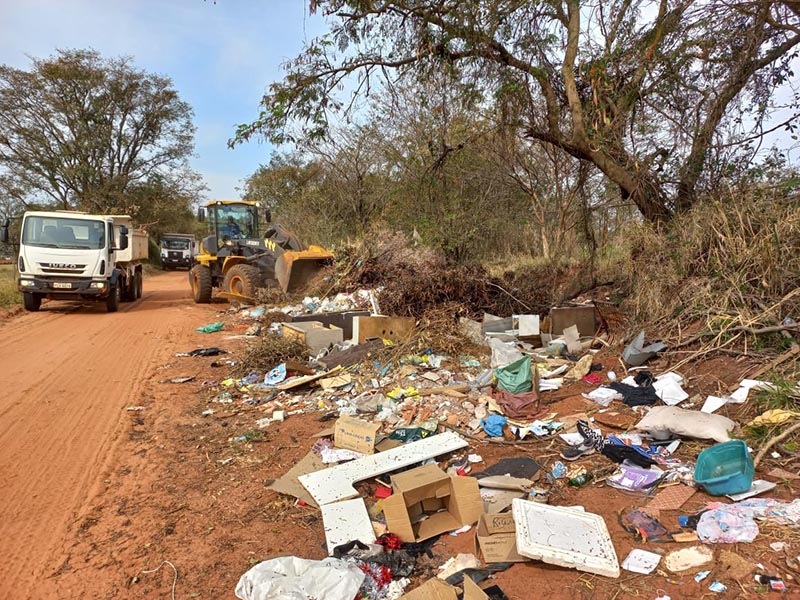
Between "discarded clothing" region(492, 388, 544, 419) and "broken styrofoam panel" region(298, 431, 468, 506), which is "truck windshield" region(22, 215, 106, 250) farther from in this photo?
"discarded clothing" region(492, 388, 544, 419)

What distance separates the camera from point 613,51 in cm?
→ 732

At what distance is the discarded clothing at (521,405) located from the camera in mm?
4816

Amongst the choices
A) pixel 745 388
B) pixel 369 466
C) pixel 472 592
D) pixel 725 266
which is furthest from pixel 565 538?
pixel 725 266

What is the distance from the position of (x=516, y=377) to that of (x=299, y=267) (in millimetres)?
7188

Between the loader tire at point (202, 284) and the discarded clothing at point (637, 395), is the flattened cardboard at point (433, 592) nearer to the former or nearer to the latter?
the discarded clothing at point (637, 395)

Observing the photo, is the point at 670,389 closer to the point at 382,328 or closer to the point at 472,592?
the point at 472,592

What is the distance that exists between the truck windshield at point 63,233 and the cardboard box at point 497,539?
10901 millimetres

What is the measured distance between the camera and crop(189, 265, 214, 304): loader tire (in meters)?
12.8

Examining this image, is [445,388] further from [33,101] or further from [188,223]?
[188,223]

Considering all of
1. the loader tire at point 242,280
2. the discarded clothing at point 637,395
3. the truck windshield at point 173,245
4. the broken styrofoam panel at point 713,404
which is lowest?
the discarded clothing at point 637,395

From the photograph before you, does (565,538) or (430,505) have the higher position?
(565,538)

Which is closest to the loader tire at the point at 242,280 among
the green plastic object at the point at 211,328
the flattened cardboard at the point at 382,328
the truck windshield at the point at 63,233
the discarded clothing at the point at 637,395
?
the green plastic object at the point at 211,328

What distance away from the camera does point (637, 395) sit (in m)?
4.89

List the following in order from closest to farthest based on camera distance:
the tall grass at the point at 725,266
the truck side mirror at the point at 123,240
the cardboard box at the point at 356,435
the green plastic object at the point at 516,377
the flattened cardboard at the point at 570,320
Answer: the cardboard box at the point at 356,435, the green plastic object at the point at 516,377, the tall grass at the point at 725,266, the flattened cardboard at the point at 570,320, the truck side mirror at the point at 123,240
